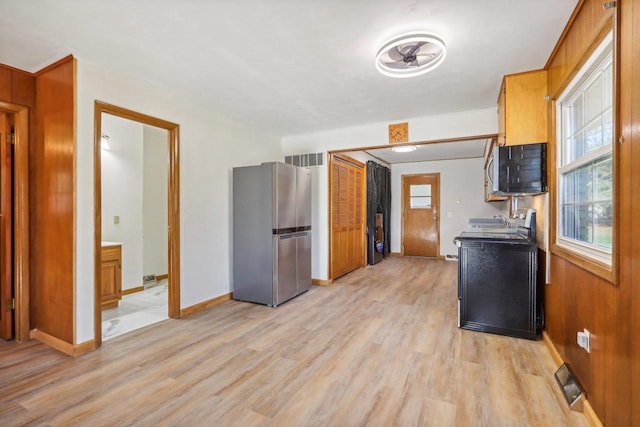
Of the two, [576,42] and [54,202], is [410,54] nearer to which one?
[576,42]

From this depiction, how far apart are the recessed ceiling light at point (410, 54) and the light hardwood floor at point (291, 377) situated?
227 centimetres

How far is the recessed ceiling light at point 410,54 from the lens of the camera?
79.8 inches

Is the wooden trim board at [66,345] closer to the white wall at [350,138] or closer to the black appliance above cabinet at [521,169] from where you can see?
the white wall at [350,138]

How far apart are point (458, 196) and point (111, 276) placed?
672cm

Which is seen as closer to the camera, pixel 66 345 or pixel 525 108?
pixel 66 345

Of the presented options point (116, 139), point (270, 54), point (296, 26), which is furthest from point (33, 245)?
point (296, 26)

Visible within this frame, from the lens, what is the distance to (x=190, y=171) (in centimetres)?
337

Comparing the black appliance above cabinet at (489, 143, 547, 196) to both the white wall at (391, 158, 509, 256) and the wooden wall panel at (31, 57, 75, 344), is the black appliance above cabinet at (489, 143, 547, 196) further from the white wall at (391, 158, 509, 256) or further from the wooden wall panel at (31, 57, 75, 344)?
the white wall at (391, 158, 509, 256)

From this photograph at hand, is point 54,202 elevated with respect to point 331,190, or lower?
lower

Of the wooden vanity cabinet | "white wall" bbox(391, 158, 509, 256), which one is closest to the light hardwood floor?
the wooden vanity cabinet

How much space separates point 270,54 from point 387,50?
90 cm

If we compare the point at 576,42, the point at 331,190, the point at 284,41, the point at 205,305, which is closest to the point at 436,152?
the point at 331,190

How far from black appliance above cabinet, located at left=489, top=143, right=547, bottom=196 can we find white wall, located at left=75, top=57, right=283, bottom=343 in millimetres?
3063

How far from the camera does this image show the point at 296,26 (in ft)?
6.47
